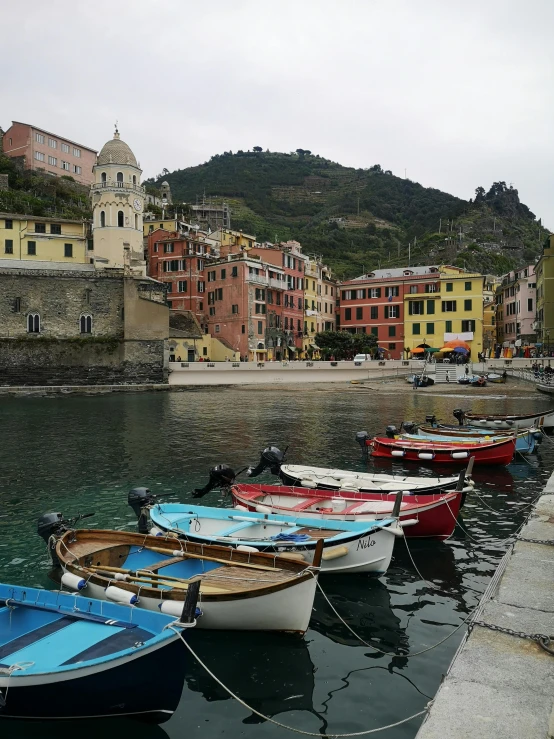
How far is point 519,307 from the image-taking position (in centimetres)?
8175

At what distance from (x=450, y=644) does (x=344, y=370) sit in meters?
56.8

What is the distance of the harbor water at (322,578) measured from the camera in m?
7.72

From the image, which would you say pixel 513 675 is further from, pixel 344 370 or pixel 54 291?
pixel 54 291

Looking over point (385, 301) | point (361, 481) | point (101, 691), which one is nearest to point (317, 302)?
point (385, 301)

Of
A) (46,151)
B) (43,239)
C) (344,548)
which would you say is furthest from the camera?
(46,151)

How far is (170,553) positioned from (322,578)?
10.3 feet

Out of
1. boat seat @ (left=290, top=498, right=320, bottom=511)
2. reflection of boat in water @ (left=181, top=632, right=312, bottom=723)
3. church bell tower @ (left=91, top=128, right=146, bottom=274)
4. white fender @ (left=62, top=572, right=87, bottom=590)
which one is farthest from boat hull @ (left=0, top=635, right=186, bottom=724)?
church bell tower @ (left=91, top=128, right=146, bottom=274)

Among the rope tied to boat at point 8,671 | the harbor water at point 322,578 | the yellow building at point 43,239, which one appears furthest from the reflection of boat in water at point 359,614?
the yellow building at point 43,239

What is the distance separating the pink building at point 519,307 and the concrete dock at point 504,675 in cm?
7603

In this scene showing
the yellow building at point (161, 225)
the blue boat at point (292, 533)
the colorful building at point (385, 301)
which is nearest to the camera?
the blue boat at point (292, 533)

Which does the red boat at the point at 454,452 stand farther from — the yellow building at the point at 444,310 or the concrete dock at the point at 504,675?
the yellow building at the point at 444,310

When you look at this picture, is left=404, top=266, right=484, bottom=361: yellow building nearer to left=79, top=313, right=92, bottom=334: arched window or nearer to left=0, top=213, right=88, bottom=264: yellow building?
left=79, top=313, right=92, bottom=334: arched window

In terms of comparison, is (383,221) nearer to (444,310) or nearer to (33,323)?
(444,310)

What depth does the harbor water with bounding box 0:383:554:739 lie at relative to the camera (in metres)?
7.72
